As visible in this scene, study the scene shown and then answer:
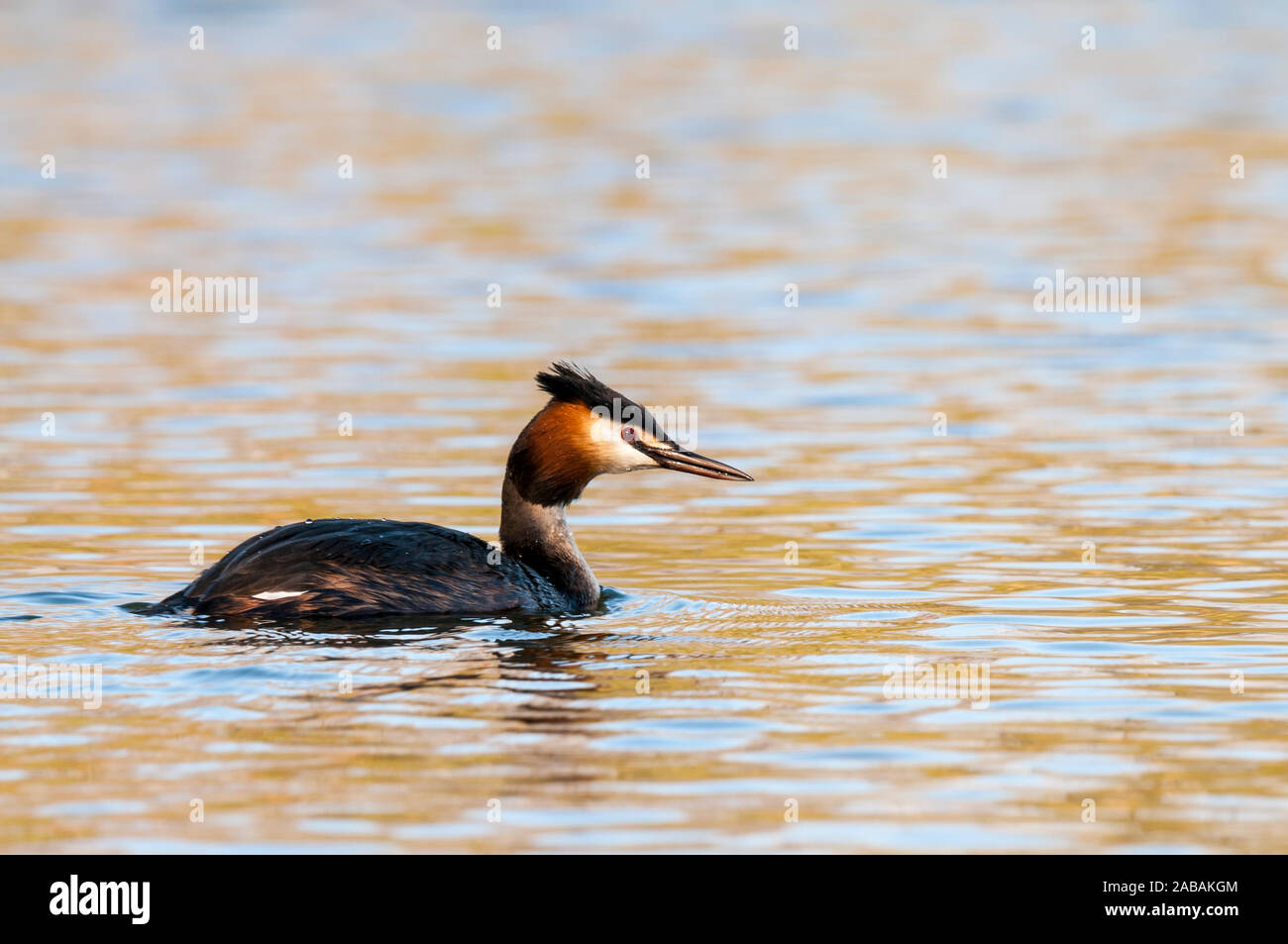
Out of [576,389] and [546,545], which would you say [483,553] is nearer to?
[546,545]

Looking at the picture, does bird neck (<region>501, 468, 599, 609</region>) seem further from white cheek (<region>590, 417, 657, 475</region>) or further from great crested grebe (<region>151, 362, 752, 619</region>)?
white cheek (<region>590, 417, 657, 475</region>)

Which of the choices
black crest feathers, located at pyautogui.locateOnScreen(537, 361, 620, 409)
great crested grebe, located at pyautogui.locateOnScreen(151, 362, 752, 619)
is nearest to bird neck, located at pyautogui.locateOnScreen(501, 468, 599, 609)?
great crested grebe, located at pyautogui.locateOnScreen(151, 362, 752, 619)

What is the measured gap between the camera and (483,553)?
10.9 metres

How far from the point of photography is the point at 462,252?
76.3 ft

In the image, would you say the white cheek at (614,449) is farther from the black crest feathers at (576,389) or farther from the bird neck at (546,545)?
the bird neck at (546,545)

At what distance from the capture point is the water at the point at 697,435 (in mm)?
7945

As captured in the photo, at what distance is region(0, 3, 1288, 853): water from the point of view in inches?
313

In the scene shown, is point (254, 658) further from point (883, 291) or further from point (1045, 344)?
point (883, 291)

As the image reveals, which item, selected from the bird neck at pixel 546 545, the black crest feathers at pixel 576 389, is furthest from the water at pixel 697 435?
the black crest feathers at pixel 576 389

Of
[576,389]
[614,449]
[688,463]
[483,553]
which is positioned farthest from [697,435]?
[483,553]

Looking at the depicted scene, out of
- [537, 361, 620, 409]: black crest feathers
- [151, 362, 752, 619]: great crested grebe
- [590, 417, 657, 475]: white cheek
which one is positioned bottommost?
[151, 362, 752, 619]: great crested grebe

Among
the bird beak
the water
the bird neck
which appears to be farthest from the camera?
the bird beak

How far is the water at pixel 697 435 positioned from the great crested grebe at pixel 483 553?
0.84 feet

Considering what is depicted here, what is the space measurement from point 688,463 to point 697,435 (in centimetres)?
398
